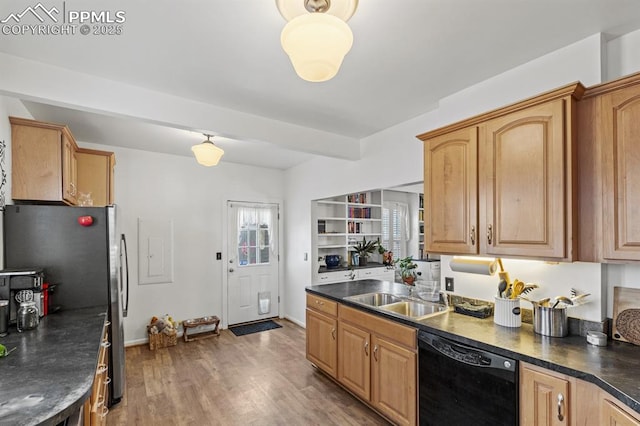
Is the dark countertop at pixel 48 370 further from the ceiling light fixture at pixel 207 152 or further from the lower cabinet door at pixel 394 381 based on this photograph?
the lower cabinet door at pixel 394 381

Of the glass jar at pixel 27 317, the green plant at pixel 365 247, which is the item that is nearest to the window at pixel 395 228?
the green plant at pixel 365 247

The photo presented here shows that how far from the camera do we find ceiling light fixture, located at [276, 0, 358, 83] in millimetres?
1151

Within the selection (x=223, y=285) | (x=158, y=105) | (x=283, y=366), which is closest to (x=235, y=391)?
(x=283, y=366)

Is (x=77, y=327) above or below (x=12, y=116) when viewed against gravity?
below

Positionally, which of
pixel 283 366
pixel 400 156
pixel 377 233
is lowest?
pixel 283 366

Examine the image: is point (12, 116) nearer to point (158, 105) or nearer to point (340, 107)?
point (158, 105)

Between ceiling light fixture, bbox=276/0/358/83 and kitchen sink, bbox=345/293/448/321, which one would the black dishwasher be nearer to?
kitchen sink, bbox=345/293/448/321

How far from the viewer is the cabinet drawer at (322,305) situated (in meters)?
2.99

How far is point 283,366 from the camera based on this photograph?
3482 mm

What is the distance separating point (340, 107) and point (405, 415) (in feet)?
8.26

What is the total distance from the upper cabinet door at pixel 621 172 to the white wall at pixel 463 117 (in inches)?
10.4

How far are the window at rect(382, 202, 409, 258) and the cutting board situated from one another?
14.3 ft

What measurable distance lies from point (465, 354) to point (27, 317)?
275 cm

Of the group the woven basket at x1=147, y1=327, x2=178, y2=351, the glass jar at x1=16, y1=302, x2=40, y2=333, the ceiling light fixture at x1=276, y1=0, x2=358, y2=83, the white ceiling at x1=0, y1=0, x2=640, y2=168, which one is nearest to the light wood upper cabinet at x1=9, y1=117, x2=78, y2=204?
the white ceiling at x1=0, y1=0, x2=640, y2=168
